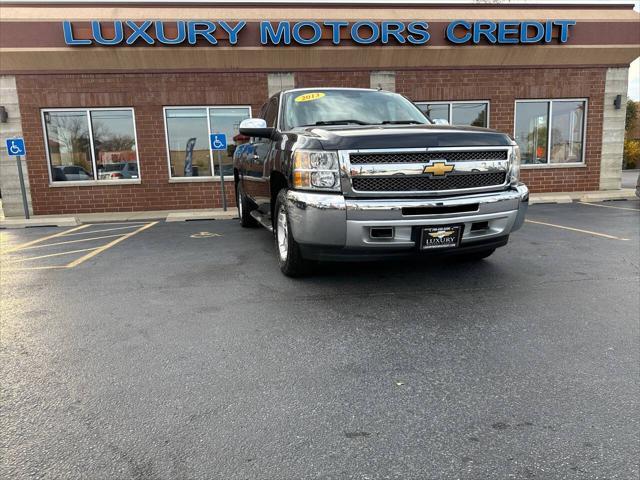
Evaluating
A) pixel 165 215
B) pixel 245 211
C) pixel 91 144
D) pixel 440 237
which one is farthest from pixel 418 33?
pixel 440 237

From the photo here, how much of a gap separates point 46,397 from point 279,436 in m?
1.38

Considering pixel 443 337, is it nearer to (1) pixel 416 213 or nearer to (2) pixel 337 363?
(2) pixel 337 363

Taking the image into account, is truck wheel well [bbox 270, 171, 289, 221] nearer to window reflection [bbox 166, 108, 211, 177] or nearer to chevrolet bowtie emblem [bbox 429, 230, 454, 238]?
chevrolet bowtie emblem [bbox 429, 230, 454, 238]

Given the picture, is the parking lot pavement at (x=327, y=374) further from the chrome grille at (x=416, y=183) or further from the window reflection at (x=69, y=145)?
the window reflection at (x=69, y=145)

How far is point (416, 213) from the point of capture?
4.00 metres

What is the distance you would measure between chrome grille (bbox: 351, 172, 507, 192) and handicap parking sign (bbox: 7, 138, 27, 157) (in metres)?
10.0

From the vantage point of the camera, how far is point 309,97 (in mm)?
5617

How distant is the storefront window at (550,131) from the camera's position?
46.3ft

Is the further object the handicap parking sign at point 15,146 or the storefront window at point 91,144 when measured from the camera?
the storefront window at point 91,144

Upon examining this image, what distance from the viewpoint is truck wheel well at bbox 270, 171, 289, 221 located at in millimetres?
4861

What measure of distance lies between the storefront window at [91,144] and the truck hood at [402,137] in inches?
392

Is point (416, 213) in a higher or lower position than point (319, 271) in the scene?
higher

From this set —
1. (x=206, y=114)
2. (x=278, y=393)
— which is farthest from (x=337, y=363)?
(x=206, y=114)

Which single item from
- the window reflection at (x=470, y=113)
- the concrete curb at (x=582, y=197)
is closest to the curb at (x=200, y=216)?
A: the window reflection at (x=470, y=113)
